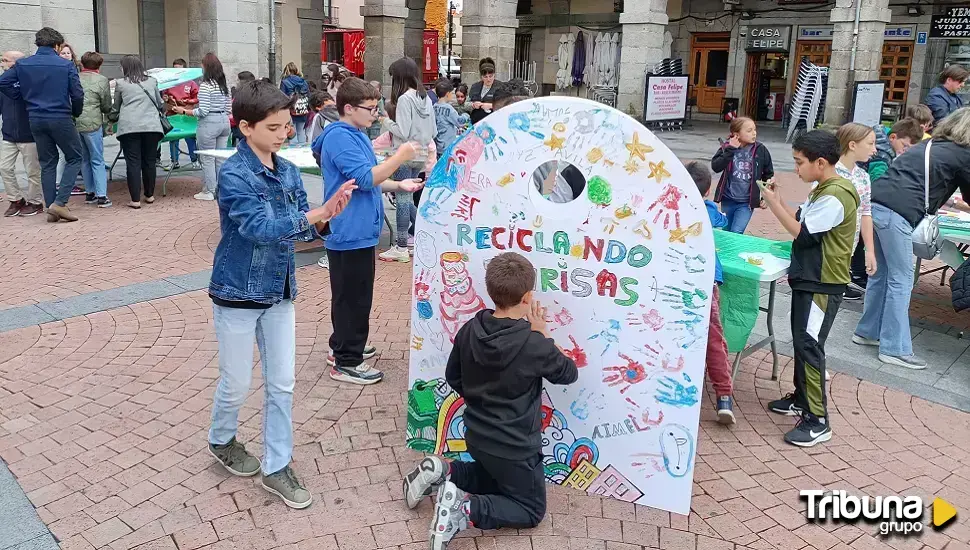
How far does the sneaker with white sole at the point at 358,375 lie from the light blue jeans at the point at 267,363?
46.7 inches

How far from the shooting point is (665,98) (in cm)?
2061

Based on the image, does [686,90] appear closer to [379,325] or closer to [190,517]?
[379,325]

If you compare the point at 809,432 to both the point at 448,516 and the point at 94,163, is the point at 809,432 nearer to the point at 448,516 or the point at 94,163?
the point at 448,516

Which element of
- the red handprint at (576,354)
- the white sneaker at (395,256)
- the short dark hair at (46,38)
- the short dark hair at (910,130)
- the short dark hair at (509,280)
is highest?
the short dark hair at (46,38)

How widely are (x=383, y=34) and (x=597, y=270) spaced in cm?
1643

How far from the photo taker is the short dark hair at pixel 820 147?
403 centimetres

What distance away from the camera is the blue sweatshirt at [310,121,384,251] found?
427 centimetres

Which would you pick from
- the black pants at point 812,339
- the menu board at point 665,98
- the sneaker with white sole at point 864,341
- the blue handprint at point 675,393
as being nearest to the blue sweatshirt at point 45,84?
the blue handprint at point 675,393

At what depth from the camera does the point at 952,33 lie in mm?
21094

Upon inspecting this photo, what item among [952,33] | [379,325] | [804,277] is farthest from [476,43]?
[804,277]

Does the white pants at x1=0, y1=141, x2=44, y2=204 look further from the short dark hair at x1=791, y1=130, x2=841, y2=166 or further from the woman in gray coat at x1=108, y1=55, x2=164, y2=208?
the short dark hair at x1=791, y1=130, x2=841, y2=166

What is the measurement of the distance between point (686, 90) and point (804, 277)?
60.5ft

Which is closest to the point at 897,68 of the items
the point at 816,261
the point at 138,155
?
the point at 138,155

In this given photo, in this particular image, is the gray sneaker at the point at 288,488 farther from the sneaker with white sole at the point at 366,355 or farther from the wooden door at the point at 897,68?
the wooden door at the point at 897,68
